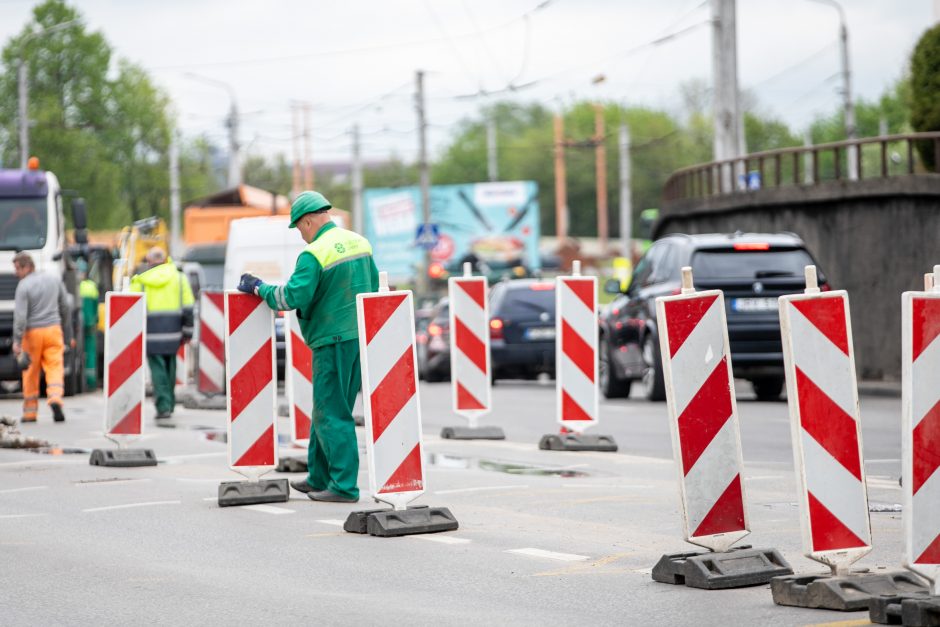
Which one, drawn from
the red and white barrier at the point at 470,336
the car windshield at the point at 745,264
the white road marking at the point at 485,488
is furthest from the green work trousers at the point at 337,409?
the car windshield at the point at 745,264

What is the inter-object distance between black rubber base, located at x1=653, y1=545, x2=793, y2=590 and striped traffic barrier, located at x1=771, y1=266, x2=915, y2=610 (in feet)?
1.29

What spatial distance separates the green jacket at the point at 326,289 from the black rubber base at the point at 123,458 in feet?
10.9

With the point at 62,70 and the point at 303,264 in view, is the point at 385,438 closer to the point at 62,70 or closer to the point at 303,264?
the point at 303,264

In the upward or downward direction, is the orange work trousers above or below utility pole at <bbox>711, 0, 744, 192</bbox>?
below

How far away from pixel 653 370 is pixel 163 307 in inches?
235

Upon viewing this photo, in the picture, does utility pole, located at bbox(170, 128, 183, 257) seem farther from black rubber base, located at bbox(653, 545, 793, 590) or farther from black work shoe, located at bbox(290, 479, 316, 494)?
black rubber base, located at bbox(653, 545, 793, 590)

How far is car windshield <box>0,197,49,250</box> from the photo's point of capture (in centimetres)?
2419

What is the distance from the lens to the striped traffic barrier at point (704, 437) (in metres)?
7.35

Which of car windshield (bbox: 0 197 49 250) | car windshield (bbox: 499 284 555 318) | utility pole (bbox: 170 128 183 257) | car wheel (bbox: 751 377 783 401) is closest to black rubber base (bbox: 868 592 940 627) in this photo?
car wheel (bbox: 751 377 783 401)

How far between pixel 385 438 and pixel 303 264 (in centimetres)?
152

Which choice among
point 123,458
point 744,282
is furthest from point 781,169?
point 123,458

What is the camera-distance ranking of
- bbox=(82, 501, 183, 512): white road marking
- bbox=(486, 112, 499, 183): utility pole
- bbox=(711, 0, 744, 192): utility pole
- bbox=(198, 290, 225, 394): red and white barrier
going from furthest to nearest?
bbox=(486, 112, 499, 183): utility pole, bbox=(711, 0, 744, 192): utility pole, bbox=(198, 290, 225, 394): red and white barrier, bbox=(82, 501, 183, 512): white road marking

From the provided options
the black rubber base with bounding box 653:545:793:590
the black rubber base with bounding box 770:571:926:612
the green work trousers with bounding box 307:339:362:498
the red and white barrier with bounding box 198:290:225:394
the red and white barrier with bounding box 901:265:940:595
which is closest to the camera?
the red and white barrier with bounding box 901:265:940:595

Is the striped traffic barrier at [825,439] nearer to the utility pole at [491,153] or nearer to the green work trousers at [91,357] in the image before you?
the green work trousers at [91,357]
